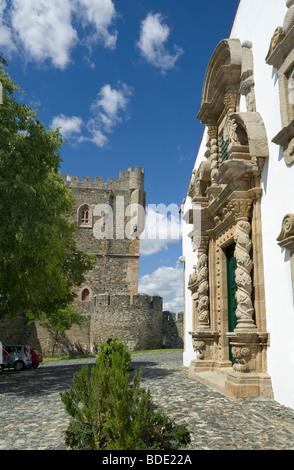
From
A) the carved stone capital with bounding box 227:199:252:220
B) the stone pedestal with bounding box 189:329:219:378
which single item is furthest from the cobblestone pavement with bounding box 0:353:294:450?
the carved stone capital with bounding box 227:199:252:220

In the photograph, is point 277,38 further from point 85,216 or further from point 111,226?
point 85,216

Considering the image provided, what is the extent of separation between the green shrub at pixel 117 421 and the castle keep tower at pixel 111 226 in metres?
33.2

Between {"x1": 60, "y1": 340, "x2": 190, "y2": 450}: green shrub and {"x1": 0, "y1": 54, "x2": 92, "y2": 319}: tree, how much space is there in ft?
18.4

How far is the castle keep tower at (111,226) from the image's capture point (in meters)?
37.1

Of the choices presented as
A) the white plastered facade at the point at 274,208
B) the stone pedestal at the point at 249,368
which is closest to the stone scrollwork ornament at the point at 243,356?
the stone pedestal at the point at 249,368

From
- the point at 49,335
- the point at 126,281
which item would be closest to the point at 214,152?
the point at 49,335

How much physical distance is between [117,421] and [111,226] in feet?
118

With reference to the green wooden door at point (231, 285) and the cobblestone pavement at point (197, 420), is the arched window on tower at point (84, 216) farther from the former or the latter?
the cobblestone pavement at point (197, 420)

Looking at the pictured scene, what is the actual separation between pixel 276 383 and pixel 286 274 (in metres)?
1.77

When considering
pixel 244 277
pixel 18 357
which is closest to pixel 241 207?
pixel 244 277

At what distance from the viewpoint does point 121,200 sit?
38594 mm

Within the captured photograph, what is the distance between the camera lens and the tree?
29.4 feet

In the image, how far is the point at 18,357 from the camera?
16.1 metres
